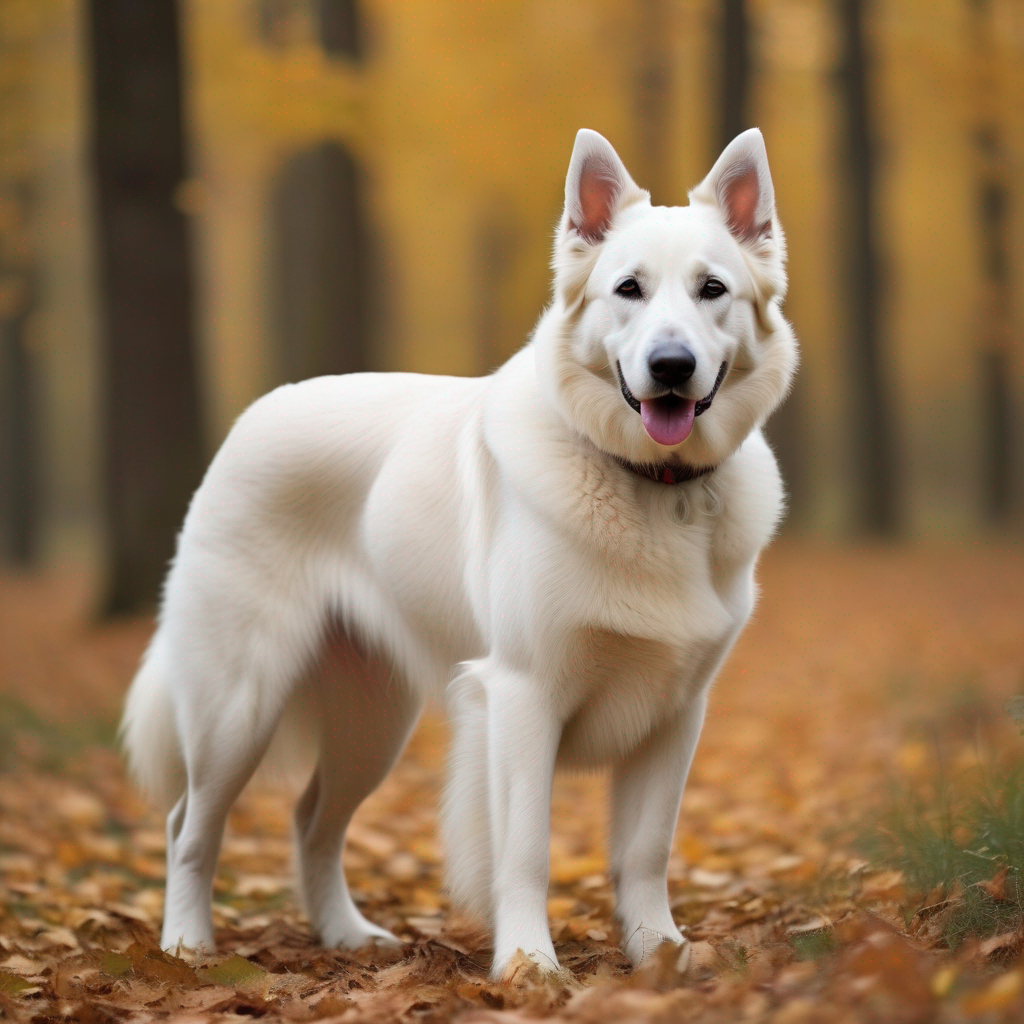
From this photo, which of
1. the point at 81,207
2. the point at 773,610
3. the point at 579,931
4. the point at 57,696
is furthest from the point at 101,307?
the point at 81,207

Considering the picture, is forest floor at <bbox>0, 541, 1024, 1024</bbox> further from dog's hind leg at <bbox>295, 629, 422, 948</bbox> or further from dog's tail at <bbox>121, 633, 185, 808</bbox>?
dog's tail at <bbox>121, 633, 185, 808</bbox>

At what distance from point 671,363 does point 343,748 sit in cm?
188

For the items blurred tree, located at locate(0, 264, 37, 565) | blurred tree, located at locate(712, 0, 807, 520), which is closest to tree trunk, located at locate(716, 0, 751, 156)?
blurred tree, located at locate(712, 0, 807, 520)

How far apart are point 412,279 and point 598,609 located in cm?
2258

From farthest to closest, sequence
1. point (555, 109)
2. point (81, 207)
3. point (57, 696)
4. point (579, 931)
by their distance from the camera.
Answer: point (81, 207) < point (555, 109) < point (57, 696) < point (579, 931)

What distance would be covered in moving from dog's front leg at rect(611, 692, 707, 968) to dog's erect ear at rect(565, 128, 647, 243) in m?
1.29

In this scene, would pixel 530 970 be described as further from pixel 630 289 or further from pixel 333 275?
pixel 333 275

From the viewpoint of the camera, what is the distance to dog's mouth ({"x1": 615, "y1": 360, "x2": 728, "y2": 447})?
9.47 ft

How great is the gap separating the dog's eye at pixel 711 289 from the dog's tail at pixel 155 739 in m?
2.16

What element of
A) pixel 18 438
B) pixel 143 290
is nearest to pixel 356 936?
pixel 143 290

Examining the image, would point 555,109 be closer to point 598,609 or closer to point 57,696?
point 57,696

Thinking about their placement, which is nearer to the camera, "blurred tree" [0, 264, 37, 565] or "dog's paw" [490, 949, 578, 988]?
"dog's paw" [490, 949, 578, 988]

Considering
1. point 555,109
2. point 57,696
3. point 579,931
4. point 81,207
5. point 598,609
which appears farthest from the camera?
point 81,207

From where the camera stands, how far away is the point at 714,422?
3.07 m
